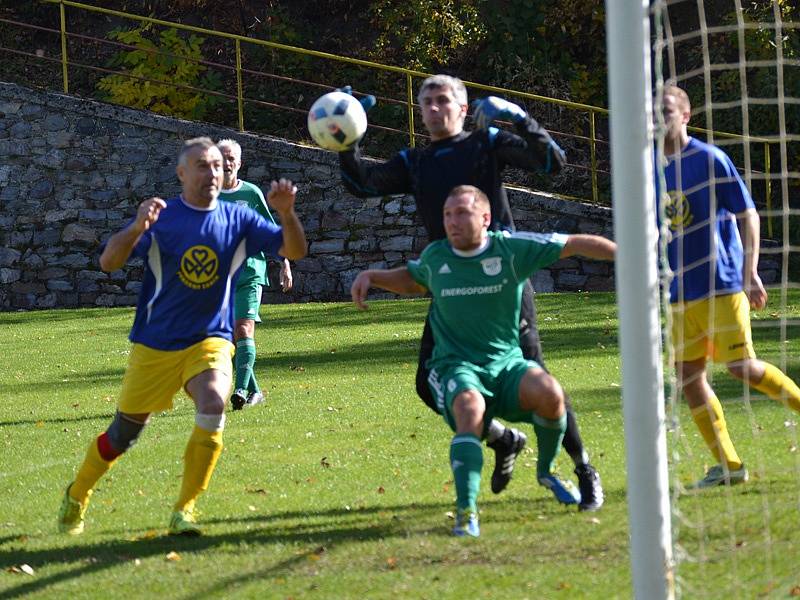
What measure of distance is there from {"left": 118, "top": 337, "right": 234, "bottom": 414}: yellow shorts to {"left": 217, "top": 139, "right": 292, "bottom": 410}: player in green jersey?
12.3ft

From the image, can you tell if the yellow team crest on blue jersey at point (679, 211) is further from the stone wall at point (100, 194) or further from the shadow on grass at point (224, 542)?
the stone wall at point (100, 194)

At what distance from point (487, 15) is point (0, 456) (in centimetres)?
1691

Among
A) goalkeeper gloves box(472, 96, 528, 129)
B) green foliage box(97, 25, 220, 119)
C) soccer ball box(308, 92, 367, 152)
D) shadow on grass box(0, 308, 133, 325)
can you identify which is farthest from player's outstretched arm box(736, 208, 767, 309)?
green foliage box(97, 25, 220, 119)

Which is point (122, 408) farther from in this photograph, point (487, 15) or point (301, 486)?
point (487, 15)

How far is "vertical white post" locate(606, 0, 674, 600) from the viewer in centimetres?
463

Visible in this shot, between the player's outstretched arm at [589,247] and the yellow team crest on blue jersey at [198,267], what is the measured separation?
173 cm

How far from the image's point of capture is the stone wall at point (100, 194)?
21234 mm

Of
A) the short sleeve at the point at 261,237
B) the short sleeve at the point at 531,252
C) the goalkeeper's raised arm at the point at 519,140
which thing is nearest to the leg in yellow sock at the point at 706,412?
the short sleeve at the point at 531,252

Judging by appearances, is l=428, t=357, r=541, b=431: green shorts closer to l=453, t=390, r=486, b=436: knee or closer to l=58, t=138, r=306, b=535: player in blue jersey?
l=453, t=390, r=486, b=436: knee

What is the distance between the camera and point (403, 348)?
13898mm

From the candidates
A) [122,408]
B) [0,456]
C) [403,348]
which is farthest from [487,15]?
[122,408]

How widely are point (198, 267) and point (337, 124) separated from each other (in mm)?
1083

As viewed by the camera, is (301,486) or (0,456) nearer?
(301,486)

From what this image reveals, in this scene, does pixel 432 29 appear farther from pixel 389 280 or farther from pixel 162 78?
pixel 389 280
